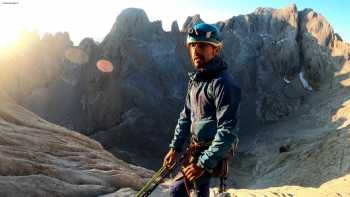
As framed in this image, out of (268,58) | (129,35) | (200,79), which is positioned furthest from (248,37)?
(200,79)

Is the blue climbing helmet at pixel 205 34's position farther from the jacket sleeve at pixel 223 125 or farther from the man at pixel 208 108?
the jacket sleeve at pixel 223 125

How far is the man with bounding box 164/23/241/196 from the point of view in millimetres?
4066

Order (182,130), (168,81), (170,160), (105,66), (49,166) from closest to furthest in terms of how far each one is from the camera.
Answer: (170,160), (182,130), (49,166), (168,81), (105,66)

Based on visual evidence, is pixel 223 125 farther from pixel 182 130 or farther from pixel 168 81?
pixel 168 81

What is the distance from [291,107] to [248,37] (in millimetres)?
12136

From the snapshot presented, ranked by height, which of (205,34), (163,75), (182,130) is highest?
(205,34)

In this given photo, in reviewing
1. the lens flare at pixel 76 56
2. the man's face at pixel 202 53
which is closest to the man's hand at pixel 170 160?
the man's face at pixel 202 53

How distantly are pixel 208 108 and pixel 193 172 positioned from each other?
0.68 metres

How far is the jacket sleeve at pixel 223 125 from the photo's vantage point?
4020mm

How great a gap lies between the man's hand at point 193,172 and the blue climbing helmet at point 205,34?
1280 millimetres

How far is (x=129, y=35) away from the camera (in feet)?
185

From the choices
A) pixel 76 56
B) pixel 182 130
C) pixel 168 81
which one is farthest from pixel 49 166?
pixel 76 56

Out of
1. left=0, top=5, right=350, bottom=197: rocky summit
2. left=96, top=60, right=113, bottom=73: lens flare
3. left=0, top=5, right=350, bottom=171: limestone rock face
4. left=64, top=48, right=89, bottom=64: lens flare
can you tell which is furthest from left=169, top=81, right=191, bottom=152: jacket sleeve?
left=64, top=48, right=89, bottom=64: lens flare

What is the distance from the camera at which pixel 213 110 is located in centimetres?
439
